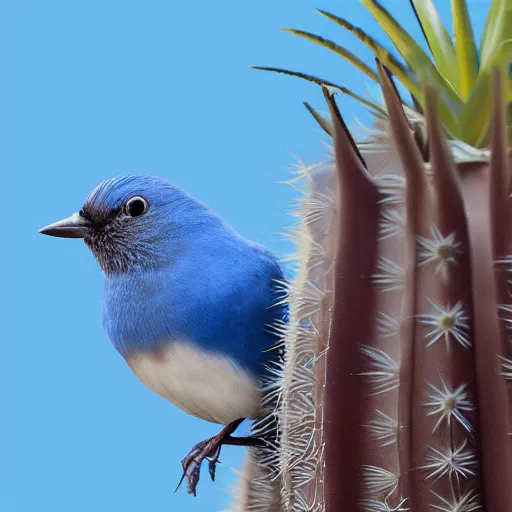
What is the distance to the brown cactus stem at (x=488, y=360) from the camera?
0.43 m

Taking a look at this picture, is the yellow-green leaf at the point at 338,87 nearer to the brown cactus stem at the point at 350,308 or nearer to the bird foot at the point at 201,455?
the brown cactus stem at the point at 350,308

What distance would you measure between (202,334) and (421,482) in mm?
271

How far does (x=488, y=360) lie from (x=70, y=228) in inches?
16.9

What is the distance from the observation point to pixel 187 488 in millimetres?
665

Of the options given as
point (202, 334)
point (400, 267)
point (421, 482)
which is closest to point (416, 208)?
point (400, 267)

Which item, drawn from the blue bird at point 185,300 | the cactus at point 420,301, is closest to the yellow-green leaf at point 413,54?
the cactus at point 420,301

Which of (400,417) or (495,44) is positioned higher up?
(495,44)

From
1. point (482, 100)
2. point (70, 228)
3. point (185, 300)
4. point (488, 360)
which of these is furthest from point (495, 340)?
point (70, 228)

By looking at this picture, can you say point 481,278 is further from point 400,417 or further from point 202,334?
point 202,334

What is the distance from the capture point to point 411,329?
436mm

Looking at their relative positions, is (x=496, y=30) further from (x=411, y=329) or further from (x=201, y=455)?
(x=201, y=455)

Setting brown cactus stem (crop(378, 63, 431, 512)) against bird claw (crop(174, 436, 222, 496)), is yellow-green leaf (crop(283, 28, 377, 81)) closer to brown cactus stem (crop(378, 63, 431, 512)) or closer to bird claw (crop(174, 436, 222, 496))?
brown cactus stem (crop(378, 63, 431, 512))

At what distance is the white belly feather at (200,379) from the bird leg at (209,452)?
0.06 ft

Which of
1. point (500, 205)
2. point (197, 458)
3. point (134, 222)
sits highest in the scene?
point (134, 222)
